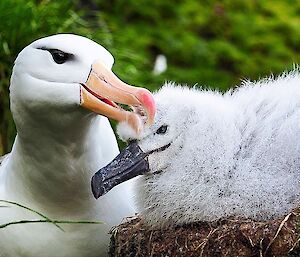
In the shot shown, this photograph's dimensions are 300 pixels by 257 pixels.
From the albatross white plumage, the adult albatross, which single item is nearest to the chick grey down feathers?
the albatross white plumage

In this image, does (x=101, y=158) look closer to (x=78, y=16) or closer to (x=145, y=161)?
(x=145, y=161)

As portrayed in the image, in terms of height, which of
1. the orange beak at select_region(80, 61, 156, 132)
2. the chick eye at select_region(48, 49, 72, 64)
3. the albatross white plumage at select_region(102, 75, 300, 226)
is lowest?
the albatross white plumage at select_region(102, 75, 300, 226)

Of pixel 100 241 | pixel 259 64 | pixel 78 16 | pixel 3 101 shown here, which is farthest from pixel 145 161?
pixel 259 64

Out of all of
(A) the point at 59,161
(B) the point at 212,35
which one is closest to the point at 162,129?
(A) the point at 59,161

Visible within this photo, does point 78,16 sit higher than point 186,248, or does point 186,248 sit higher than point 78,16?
point 186,248

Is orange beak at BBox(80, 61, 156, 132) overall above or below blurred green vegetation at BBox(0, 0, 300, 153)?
above

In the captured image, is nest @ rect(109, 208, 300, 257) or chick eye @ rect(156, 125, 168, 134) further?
chick eye @ rect(156, 125, 168, 134)

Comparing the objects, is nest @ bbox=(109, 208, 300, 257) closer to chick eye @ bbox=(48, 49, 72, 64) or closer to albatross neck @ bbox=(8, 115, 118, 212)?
albatross neck @ bbox=(8, 115, 118, 212)

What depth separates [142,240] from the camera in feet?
8.94

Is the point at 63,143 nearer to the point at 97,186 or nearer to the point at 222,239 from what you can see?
the point at 97,186

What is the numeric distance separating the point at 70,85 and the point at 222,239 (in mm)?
584

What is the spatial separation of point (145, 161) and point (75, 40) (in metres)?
0.40

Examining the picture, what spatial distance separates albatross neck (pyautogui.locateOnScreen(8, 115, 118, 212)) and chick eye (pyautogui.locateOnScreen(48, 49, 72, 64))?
185 mm

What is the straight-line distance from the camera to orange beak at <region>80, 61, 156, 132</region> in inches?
102
